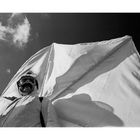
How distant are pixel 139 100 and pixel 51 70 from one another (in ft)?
2.87

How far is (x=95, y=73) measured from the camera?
91.4 inches

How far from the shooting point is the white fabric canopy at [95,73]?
2.05 m

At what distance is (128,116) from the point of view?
191 cm

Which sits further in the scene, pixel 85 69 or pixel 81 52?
pixel 81 52

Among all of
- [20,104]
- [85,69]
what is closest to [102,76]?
[85,69]

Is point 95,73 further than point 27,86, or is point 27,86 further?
point 95,73

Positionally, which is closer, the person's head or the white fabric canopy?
the person's head

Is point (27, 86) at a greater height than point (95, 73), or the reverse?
point (95, 73)

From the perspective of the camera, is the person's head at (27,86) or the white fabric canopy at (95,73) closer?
the person's head at (27,86)

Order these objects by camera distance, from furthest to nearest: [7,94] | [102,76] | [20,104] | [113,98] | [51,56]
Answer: [51,56], [7,94], [102,76], [113,98], [20,104]

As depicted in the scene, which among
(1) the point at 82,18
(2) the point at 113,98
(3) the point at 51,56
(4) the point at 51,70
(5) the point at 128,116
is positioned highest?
(1) the point at 82,18

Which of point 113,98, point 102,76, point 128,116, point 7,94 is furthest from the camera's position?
point 7,94

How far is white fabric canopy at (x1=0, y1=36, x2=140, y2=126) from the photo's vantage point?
2.05 m

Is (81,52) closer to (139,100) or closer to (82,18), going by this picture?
(82,18)
